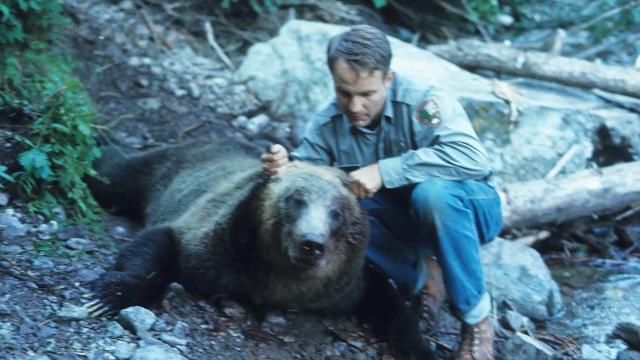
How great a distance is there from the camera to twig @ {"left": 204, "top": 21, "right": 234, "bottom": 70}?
780 centimetres

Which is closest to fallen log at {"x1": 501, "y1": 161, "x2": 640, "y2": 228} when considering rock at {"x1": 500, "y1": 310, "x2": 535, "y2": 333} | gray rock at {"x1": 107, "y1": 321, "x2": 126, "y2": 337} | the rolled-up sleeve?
rock at {"x1": 500, "y1": 310, "x2": 535, "y2": 333}

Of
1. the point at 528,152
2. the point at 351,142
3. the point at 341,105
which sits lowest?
the point at 528,152

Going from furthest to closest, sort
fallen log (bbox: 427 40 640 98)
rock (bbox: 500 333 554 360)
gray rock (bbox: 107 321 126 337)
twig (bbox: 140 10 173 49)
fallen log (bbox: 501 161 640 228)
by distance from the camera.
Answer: twig (bbox: 140 10 173 49), fallen log (bbox: 427 40 640 98), fallen log (bbox: 501 161 640 228), rock (bbox: 500 333 554 360), gray rock (bbox: 107 321 126 337)

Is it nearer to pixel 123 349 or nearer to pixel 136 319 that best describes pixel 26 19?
pixel 136 319

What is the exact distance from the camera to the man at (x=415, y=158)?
13.9 feet

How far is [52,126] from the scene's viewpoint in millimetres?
4926

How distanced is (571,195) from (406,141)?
7.29 ft

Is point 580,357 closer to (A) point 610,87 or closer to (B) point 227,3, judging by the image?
(A) point 610,87

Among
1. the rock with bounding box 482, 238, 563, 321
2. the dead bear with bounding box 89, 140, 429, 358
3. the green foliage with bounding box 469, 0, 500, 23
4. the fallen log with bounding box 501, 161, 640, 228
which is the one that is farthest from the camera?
the green foliage with bounding box 469, 0, 500, 23

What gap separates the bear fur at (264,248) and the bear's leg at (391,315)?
0.12m

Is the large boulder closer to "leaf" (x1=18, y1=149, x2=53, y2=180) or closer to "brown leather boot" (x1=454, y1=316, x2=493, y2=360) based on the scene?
"brown leather boot" (x1=454, y1=316, x2=493, y2=360)

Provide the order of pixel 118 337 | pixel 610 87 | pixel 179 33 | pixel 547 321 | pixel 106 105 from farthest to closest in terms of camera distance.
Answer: pixel 179 33 < pixel 610 87 < pixel 106 105 < pixel 547 321 < pixel 118 337

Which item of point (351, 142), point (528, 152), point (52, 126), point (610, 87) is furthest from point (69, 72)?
point (610, 87)

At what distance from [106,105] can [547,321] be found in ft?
12.7
